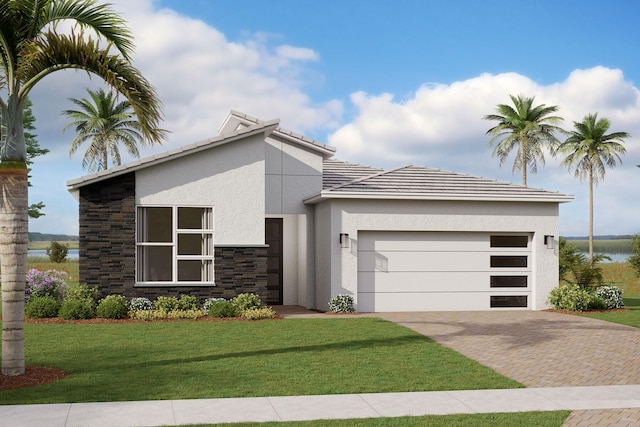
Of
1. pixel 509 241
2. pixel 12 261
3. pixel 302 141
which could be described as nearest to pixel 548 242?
pixel 509 241

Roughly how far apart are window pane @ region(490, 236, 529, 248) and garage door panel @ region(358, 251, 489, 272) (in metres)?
0.50

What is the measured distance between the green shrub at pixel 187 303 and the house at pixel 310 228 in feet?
1.00

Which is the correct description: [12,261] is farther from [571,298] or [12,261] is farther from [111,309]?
[571,298]

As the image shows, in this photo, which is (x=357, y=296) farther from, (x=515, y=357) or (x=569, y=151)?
(x=569, y=151)

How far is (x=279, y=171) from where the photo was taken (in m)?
21.5

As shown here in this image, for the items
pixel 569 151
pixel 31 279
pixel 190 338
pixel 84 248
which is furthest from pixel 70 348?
pixel 569 151

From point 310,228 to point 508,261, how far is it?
6.13 meters

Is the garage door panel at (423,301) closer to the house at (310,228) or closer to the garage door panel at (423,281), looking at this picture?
the house at (310,228)

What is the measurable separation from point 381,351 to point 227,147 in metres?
8.27

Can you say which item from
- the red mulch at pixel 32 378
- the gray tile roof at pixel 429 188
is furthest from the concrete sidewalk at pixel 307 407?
the gray tile roof at pixel 429 188

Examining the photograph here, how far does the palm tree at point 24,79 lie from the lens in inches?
427

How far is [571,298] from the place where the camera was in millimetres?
20812

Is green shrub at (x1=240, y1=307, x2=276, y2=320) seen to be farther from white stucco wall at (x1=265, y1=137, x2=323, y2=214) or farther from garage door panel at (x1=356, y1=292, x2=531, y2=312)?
white stucco wall at (x1=265, y1=137, x2=323, y2=214)

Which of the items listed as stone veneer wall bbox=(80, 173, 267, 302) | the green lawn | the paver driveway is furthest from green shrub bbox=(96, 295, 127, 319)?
the green lawn
